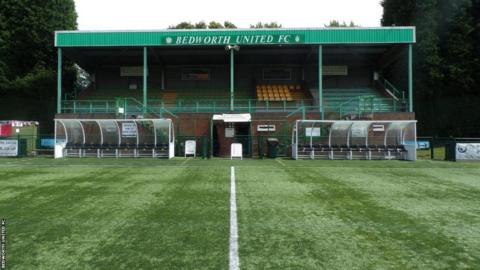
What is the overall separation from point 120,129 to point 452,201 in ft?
63.9

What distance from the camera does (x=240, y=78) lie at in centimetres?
3678

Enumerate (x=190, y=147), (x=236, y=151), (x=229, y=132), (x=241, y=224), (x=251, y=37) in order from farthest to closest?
(x=251, y=37) < (x=229, y=132) < (x=190, y=147) < (x=236, y=151) < (x=241, y=224)

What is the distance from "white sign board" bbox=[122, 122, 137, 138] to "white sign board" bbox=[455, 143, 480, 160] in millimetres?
18354

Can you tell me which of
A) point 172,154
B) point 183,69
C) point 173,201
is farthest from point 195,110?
point 173,201

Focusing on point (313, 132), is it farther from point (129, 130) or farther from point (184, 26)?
point (184, 26)

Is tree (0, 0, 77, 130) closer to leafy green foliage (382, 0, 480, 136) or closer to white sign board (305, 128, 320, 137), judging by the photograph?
white sign board (305, 128, 320, 137)

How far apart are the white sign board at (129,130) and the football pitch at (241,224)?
11.5 metres

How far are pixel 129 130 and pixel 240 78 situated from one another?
1506 centimetres

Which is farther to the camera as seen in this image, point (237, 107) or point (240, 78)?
point (240, 78)

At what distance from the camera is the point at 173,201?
30.0ft

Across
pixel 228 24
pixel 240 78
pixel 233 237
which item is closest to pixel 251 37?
pixel 240 78

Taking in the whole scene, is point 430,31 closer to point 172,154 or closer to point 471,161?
point 471,161

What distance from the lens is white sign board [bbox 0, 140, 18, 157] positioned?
2364 centimetres

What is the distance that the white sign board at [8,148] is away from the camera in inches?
931
